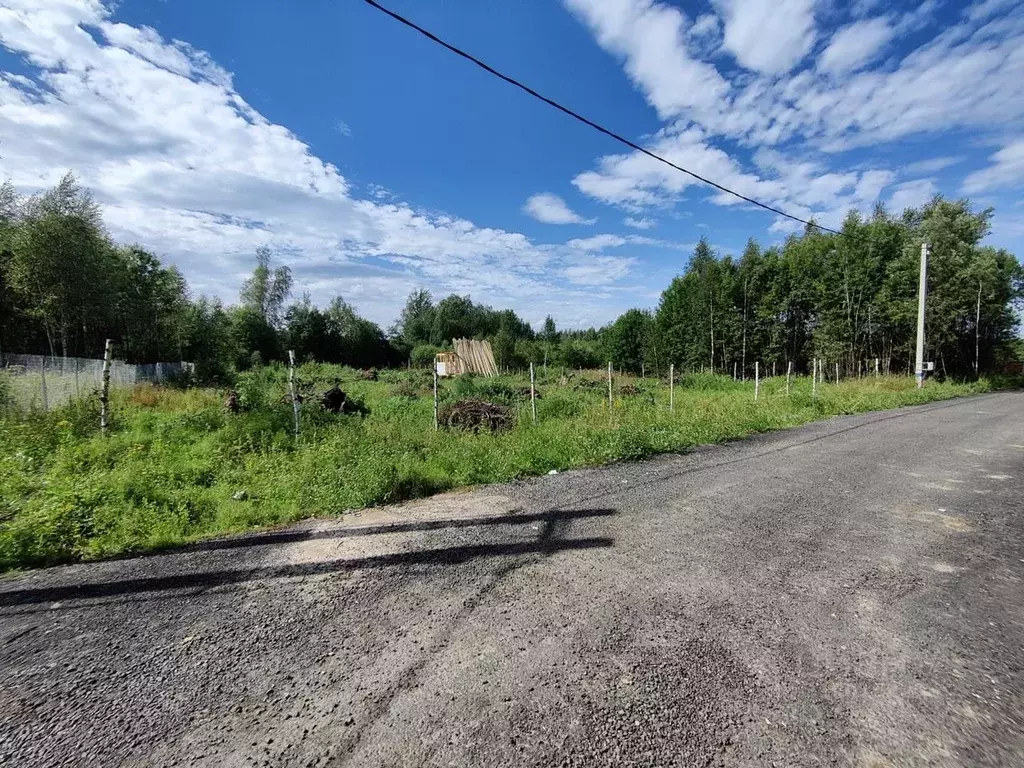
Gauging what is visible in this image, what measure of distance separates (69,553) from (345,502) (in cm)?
214

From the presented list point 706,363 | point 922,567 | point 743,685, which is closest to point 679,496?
point 922,567

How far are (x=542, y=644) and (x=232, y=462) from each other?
538 centimetres

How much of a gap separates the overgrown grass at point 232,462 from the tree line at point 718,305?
13.5 m

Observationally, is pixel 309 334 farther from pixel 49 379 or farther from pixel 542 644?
pixel 542 644

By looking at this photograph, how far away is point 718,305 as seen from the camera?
34.2m

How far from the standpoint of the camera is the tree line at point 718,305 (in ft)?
59.9

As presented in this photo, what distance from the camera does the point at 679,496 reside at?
16.3 feet

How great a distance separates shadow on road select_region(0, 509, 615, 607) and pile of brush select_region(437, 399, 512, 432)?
4.99 meters

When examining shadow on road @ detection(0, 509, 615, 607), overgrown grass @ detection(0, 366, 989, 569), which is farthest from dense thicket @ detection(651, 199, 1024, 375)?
shadow on road @ detection(0, 509, 615, 607)

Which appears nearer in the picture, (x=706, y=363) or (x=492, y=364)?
(x=492, y=364)

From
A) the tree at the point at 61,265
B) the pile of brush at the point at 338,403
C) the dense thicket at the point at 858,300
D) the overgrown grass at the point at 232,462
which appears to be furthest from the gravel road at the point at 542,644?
the dense thicket at the point at 858,300

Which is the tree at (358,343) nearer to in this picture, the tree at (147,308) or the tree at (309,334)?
the tree at (309,334)

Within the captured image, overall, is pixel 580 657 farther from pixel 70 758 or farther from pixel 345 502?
pixel 345 502

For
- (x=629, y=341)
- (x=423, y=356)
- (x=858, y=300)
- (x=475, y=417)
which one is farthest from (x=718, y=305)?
(x=475, y=417)
